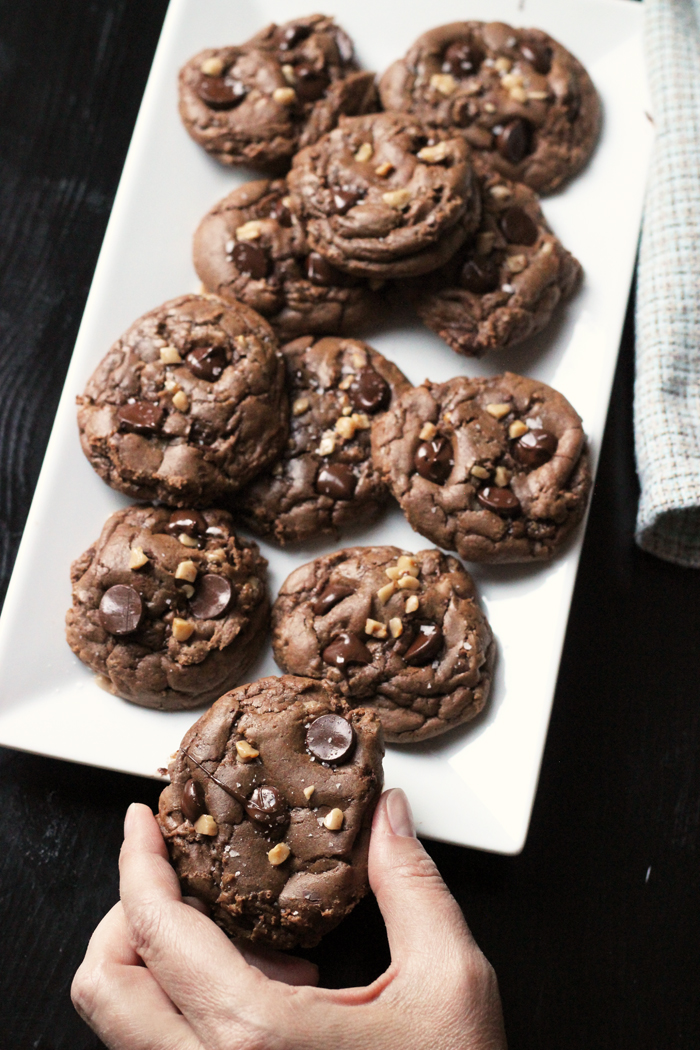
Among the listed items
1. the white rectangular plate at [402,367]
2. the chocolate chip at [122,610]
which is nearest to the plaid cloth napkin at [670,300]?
the white rectangular plate at [402,367]

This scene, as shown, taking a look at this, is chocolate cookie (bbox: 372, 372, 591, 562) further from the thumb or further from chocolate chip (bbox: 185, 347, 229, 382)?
the thumb

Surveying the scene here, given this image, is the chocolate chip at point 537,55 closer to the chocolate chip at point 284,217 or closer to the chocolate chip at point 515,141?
the chocolate chip at point 515,141

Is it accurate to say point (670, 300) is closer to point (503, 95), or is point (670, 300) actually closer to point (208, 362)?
point (503, 95)

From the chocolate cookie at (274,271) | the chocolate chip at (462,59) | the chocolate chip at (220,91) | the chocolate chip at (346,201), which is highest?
the chocolate chip at (462,59)

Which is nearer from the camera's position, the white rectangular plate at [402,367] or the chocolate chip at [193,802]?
the chocolate chip at [193,802]

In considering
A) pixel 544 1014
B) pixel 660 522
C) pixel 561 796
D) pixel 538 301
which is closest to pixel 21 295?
pixel 538 301

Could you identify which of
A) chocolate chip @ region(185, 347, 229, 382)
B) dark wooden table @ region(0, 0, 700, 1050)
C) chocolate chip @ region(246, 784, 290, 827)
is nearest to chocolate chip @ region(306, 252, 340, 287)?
chocolate chip @ region(185, 347, 229, 382)

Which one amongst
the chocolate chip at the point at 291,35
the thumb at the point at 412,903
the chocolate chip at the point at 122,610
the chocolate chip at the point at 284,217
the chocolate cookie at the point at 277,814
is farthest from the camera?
the chocolate chip at the point at 291,35
